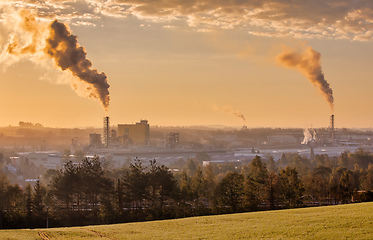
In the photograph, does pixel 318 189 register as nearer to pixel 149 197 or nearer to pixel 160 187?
pixel 160 187

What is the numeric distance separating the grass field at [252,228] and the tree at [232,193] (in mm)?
19838

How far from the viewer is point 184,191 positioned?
222ft

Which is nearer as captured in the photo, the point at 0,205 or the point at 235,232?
the point at 235,232

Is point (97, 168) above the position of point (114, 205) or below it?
above

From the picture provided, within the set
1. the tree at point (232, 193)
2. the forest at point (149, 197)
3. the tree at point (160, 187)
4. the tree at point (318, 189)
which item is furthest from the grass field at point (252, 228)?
the tree at point (318, 189)

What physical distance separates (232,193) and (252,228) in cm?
2787

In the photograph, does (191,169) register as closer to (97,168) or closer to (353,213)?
(97,168)

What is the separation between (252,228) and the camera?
37312 millimetres

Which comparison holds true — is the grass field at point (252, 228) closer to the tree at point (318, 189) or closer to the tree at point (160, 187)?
the tree at point (160, 187)

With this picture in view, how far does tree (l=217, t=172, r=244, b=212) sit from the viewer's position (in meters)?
64.5

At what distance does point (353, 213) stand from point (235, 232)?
9.96 m

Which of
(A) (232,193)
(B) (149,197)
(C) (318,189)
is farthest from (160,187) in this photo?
(C) (318,189)

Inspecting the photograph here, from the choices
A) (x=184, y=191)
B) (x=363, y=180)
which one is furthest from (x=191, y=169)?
(x=184, y=191)

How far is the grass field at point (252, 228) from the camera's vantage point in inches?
1330
